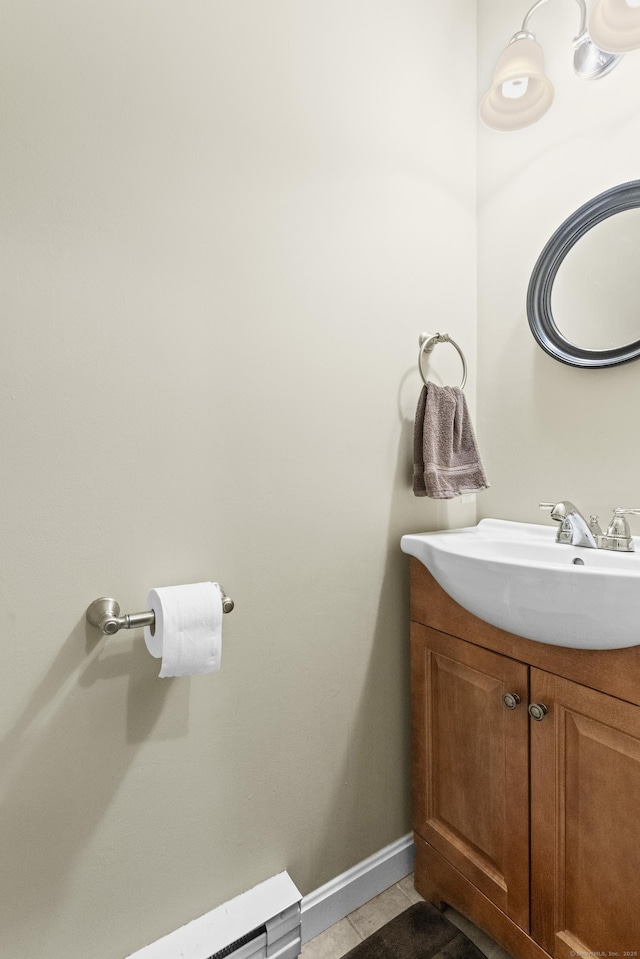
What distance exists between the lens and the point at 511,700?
0.98m

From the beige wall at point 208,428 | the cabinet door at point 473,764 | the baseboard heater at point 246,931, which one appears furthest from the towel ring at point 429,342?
the baseboard heater at point 246,931

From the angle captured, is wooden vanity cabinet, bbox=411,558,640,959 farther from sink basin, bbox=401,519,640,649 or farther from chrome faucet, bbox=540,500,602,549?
chrome faucet, bbox=540,500,602,549

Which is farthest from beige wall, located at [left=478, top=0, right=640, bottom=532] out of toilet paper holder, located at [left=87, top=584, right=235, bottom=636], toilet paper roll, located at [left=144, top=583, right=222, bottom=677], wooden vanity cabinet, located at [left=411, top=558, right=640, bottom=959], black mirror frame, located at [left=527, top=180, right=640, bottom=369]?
toilet paper holder, located at [left=87, top=584, right=235, bottom=636]

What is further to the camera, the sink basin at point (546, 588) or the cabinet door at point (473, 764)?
the cabinet door at point (473, 764)

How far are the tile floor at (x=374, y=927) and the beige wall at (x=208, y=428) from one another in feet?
0.41

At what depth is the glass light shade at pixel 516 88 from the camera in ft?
3.50

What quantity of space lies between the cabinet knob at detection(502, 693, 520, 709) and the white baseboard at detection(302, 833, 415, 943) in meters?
0.64

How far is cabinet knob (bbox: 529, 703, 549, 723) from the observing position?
0.93m

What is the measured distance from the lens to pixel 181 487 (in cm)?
97

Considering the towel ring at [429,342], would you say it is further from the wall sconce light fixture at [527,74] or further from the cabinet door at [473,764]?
the cabinet door at [473,764]

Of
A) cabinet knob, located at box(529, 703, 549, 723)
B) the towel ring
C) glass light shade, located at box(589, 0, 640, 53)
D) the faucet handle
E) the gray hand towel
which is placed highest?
glass light shade, located at box(589, 0, 640, 53)

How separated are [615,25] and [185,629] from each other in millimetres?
1385

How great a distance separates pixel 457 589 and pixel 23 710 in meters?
0.83

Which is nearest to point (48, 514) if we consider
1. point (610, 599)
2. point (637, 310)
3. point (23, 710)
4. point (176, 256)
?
point (23, 710)
